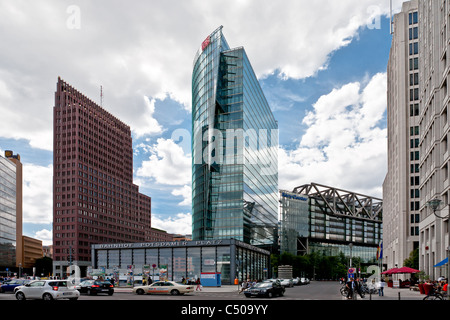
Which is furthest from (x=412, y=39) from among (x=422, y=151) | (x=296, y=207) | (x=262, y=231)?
(x=296, y=207)

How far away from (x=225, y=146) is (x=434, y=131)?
56.6 m

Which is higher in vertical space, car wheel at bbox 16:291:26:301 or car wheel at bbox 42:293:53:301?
car wheel at bbox 42:293:53:301

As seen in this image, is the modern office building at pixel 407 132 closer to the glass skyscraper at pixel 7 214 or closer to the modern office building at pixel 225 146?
the modern office building at pixel 225 146

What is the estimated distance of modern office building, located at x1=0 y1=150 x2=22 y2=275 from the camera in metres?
179

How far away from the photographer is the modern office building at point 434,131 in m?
59.6

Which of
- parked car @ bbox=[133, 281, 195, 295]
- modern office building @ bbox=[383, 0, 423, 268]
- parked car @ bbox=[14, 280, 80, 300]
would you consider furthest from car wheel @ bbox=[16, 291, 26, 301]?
modern office building @ bbox=[383, 0, 423, 268]

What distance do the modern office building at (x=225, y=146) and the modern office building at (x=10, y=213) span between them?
308 ft

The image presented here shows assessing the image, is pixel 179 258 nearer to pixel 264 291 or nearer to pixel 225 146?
pixel 225 146

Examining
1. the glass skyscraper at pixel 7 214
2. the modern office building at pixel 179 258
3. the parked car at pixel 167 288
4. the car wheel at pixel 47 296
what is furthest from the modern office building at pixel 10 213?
the car wheel at pixel 47 296

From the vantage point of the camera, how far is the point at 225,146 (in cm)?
11344

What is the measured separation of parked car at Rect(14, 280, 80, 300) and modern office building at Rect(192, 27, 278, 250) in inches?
3069

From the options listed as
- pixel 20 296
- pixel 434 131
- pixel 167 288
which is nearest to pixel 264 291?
pixel 167 288

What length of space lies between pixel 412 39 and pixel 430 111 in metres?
43.0

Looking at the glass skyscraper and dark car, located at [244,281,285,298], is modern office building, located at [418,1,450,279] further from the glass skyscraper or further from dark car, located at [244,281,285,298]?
the glass skyscraper
